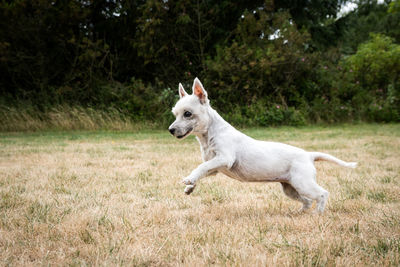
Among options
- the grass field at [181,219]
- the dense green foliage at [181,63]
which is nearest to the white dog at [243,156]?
the grass field at [181,219]

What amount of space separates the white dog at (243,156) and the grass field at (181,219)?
33cm

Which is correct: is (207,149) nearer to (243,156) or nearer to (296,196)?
(243,156)

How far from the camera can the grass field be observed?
2.22m

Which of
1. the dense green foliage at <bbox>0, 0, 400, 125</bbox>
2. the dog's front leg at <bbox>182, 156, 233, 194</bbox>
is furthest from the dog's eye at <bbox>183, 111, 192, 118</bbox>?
the dense green foliage at <bbox>0, 0, 400, 125</bbox>

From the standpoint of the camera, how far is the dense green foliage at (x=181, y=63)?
14047 millimetres

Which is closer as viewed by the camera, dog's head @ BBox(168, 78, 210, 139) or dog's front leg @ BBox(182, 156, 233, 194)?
dog's front leg @ BBox(182, 156, 233, 194)

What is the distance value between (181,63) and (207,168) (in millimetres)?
12932

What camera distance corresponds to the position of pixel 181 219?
3.10 metres

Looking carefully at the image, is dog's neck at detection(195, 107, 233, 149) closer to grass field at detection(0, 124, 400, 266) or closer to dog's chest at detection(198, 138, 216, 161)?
dog's chest at detection(198, 138, 216, 161)

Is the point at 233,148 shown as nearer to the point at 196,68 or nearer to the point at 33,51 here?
the point at 196,68

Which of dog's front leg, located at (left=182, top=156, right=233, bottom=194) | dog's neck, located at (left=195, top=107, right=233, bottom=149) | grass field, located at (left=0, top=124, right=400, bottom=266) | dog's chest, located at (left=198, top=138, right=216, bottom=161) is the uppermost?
dog's neck, located at (left=195, top=107, right=233, bottom=149)

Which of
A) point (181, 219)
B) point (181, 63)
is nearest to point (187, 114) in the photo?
point (181, 219)

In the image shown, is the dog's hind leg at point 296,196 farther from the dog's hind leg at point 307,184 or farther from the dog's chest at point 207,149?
the dog's chest at point 207,149

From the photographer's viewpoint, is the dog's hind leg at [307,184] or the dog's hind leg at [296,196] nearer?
the dog's hind leg at [307,184]
